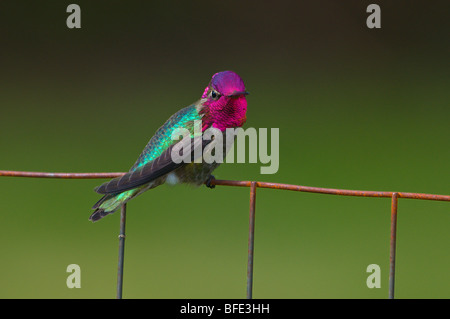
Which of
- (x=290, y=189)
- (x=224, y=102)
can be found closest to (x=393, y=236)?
(x=290, y=189)

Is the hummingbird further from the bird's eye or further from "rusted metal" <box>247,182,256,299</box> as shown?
"rusted metal" <box>247,182,256,299</box>

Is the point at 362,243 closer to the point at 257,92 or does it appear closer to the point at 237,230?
the point at 237,230

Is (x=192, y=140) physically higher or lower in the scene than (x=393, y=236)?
higher

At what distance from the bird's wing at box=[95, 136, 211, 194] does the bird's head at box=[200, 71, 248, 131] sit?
0.23 ft

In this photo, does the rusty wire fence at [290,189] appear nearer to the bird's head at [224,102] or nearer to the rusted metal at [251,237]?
the rusted metal at [251,237]

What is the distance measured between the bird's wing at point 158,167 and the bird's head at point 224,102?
0.23 feet

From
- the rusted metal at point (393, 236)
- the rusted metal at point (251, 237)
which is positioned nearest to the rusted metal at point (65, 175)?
the rusted metal at point (251, 237)

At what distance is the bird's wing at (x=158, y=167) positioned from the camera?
1.93 meters

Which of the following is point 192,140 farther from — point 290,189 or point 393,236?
point 393,236

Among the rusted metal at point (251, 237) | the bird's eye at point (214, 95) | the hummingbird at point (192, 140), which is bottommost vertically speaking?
the rusted metal at point (251, 237)

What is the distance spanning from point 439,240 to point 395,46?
5.36ft

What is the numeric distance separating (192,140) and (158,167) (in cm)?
13

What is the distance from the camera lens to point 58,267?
5363 millimetres

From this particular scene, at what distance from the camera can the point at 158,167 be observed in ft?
6.72
